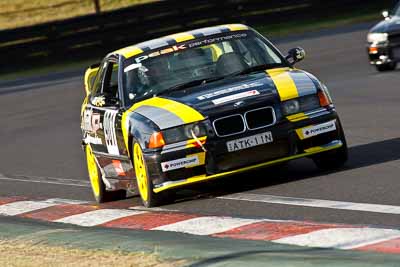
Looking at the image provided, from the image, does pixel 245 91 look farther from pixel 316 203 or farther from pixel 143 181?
pixel 316 203

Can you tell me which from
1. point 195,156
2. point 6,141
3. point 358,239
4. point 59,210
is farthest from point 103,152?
point 6,141

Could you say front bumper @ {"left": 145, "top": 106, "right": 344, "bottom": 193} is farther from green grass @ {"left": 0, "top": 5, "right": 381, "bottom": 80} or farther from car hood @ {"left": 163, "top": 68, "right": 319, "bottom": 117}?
green grass @ {"left": 0, "top": 5, "right": 381, "bottom": 80}

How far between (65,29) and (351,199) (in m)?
26.1

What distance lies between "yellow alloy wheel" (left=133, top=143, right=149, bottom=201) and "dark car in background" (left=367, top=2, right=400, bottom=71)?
1174 centimetres

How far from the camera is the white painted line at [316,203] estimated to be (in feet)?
28.3

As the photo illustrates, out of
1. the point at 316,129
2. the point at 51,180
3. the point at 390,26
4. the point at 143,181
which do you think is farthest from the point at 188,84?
the point at 390,26

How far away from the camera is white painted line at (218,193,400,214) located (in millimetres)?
8633

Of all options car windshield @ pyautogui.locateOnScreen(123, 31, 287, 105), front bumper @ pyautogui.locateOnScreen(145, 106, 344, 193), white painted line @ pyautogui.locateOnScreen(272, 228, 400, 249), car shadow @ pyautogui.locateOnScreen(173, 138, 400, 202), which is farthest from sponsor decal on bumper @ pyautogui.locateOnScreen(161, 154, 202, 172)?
white painted line @ pyautogui.locateOnScreen(272, 228, 400, 249)

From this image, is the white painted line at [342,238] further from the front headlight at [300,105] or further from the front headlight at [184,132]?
the front headlight at [300,105]

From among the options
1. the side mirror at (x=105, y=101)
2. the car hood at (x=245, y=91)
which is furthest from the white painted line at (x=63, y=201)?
the car hood at (x=245, y=91)

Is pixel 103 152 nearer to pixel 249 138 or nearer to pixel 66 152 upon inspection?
pixel 249 138

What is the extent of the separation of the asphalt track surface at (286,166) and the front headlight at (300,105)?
0.60 metres

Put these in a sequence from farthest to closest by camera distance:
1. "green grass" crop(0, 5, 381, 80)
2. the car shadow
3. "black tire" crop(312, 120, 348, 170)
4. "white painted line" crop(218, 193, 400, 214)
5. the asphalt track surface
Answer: "green grass" crop(0, 5, 381, 80) → the car shadow → "black tire" crop(312, 120, 348, 170) → the asphalt track surface → "white painted line" crop(218, 193, 400, 214)

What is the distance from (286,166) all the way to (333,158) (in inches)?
34.6
